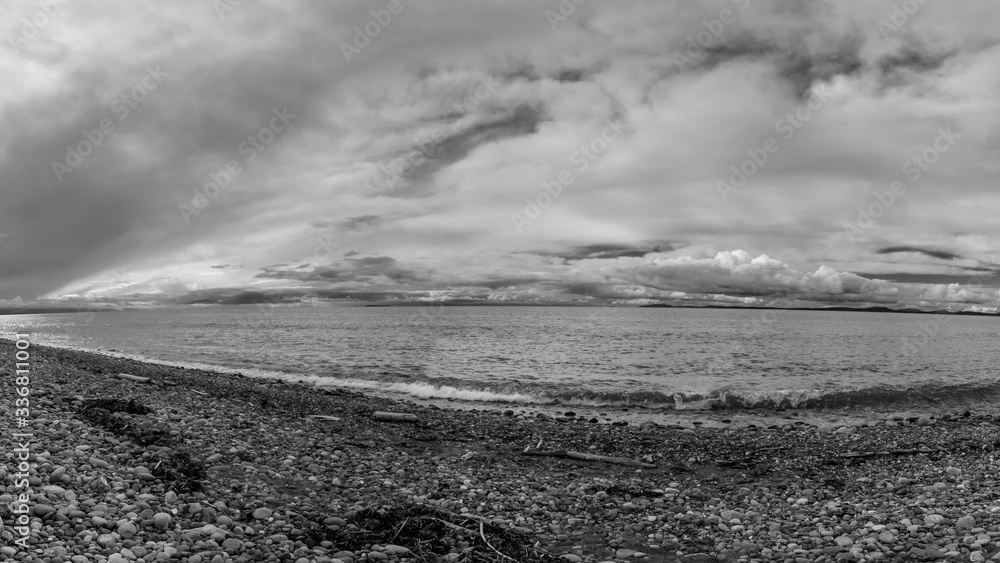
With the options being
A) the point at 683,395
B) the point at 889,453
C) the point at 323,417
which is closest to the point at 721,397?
the point at 683,395

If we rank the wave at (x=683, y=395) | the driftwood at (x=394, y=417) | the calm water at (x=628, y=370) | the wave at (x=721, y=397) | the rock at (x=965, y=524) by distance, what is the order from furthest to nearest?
the calm water at (x=628, y=370) < the wave at (x=683, y=395) < the wave at (x=721, y=397) < the driftwood at (x=394, y=417) < the rock at (x=965, y=524)

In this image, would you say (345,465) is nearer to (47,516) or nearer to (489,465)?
(489,465)

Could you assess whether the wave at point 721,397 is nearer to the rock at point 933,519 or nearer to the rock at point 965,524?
the rock at point 933,519

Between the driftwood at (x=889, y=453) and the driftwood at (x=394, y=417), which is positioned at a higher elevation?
the driftwood at (x=394, y=417)

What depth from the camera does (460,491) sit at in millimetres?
9898

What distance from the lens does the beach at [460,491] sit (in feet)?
23.0

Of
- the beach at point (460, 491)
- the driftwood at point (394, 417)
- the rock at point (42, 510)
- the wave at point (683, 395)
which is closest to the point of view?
the rock at point (42, 510)

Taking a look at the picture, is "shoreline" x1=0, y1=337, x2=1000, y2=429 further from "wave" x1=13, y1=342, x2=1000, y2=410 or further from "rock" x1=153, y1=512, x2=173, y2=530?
"rock" x1=153, y1=512, x2=173, y2=530

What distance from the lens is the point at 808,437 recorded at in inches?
665

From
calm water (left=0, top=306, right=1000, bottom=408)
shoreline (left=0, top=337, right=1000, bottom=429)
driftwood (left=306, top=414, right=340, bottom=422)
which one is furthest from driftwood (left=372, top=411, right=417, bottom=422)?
calm water (left=0, top=306, right=1000, bottom=408)

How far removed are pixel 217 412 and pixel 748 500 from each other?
13864 mm

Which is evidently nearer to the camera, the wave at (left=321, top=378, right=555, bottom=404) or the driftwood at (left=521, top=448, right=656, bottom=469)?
the driftwood at (left=521, top=448, right=656, bottom=469)

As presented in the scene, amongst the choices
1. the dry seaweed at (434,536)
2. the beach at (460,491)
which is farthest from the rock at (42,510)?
the dry seaweed at (434,536)

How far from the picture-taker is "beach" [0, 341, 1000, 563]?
7.00m
